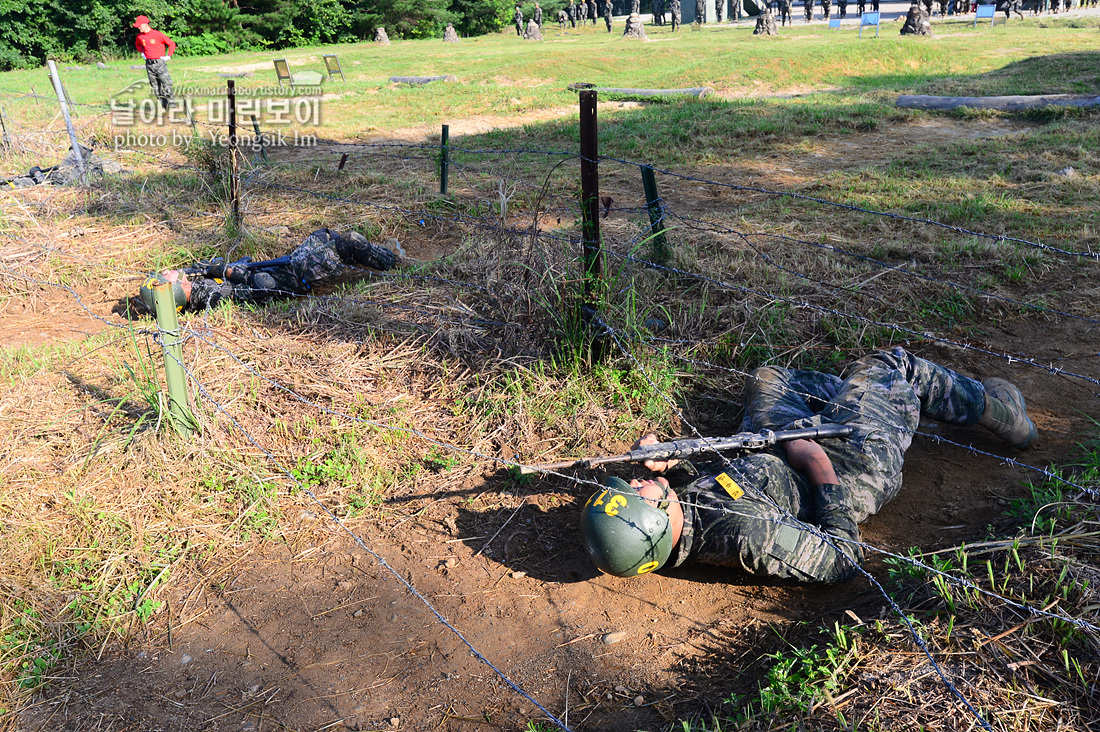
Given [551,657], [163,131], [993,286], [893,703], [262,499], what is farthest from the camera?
[163,131]

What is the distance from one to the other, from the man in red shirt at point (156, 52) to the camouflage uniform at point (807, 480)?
→ 12.0m

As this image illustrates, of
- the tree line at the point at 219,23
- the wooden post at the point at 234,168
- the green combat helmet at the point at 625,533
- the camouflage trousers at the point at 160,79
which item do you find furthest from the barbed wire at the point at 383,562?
the tree line at the point at 219,23

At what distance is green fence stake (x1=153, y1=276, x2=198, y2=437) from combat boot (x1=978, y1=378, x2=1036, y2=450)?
144 inches

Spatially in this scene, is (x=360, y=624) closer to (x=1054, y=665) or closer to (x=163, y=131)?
(x=1054, y=665)

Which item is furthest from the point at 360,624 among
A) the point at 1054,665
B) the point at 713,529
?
the point at 1054,665

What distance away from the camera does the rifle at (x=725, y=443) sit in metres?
3.05

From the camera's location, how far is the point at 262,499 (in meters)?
3.42

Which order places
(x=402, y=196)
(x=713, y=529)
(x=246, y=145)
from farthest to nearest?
1. (x=246, y=145)
2. (x=402, y=196)
3. (x=713, y=529)

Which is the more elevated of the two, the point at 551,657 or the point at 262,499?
the point at 262,499

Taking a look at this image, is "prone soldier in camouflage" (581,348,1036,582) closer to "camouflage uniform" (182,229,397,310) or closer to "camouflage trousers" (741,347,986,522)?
"camouflage trousers" (741,347,986,522)

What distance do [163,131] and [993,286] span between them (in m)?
11.6

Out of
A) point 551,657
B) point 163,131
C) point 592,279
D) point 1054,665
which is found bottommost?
point 551,657

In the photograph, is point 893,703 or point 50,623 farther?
point 50,623

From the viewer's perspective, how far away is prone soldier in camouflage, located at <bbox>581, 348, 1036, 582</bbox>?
9.53 feet
